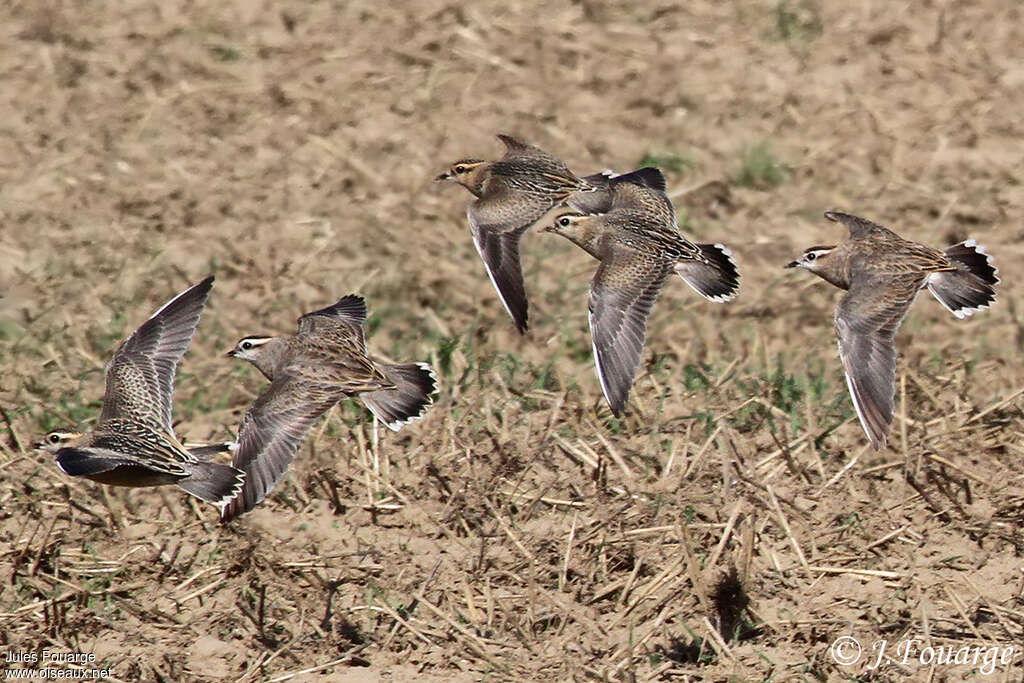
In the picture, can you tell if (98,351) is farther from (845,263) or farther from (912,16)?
(912,16)

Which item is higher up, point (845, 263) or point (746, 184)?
point (845, 263)

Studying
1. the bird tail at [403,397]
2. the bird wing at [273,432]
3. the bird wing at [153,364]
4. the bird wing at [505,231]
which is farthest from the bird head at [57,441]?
the bird wing at [505,231]

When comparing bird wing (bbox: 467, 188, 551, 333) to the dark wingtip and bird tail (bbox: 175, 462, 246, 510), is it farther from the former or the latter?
bird tail (bbox: 175, 462, 246, 510)

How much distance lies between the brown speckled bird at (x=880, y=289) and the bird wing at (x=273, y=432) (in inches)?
88.4

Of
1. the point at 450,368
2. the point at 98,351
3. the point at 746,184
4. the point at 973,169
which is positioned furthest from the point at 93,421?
the point at 973,169

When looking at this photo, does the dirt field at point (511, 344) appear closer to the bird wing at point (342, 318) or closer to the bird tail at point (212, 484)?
the bird wing at point (342, 318)

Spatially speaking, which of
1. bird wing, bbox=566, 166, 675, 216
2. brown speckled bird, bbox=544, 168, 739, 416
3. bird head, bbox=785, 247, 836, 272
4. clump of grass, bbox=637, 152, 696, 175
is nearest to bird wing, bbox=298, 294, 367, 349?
brown speckled bird, bbox=544, 168, 739, 416

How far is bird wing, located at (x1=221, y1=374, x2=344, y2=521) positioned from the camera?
7039 mm

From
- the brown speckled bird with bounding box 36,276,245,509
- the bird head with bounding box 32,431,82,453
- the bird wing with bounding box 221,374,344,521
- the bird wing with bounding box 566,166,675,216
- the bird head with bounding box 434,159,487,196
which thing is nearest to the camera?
the brown speckled bird with bounding box 36,276,245,509

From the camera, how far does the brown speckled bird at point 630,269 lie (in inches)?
302

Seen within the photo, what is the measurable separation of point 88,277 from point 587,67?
14.1 ft

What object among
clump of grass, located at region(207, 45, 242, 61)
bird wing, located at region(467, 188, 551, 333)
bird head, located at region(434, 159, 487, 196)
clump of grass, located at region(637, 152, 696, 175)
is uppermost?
bird wing, located at region(467, 188, 551, 333)

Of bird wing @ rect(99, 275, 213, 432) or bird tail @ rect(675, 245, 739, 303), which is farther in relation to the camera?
bird tail @ rect(675, 245, 739, 303)

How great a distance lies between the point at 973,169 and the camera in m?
11.6
